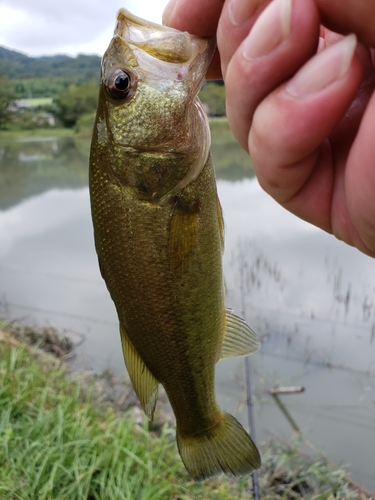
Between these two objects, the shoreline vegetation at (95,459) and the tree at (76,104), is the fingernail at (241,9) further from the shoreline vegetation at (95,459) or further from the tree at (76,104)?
the tree at (76,104)

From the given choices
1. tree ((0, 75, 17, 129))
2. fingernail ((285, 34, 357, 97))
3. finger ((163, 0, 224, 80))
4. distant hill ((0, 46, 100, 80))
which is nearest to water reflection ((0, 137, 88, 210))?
finger ((163, 0, 224, 80))

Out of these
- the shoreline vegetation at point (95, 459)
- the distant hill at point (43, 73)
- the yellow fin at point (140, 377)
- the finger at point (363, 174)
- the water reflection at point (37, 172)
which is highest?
the finger at point (363, 174)

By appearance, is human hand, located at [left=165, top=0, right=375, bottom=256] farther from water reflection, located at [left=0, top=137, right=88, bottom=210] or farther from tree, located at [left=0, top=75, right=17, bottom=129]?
tree, located at [left=0, top=75, right=17, bottom=129]

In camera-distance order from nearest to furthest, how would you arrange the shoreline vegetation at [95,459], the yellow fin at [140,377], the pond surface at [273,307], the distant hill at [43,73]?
the yellow fin at [140,377] < the shoreline vegetation at [95,459] < the pond surface at [273,307] < the distant hill at [43,73]

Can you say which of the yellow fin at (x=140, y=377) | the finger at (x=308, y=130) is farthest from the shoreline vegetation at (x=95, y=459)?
the finger at (x=308, y=130)

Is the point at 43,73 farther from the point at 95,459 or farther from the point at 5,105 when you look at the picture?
the point at 95,459

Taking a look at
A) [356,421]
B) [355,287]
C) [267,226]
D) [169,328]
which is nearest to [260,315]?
[355,287]
